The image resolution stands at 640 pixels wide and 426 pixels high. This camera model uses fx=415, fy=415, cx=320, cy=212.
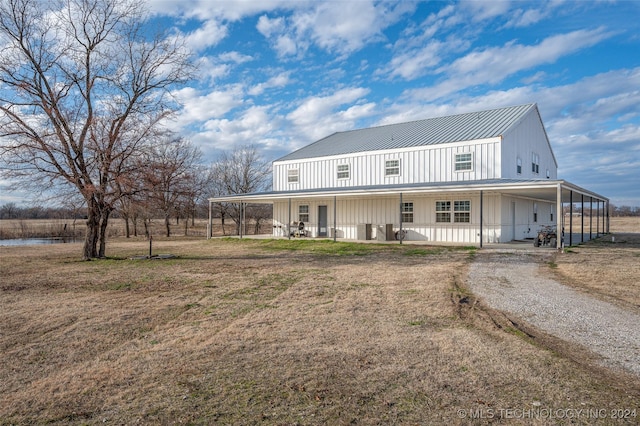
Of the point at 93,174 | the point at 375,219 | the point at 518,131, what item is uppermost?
the point at 518,131

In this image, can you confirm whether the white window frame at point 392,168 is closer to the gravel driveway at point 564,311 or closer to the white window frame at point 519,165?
the white window frame at point 519,165

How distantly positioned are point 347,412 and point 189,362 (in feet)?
6.94

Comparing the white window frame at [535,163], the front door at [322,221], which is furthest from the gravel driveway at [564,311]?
the white window frame at [535,163]

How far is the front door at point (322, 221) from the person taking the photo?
25.1 meters

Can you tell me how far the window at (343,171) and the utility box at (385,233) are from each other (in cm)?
501

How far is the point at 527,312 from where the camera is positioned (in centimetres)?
684

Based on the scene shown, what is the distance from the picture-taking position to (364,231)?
73.7 ft

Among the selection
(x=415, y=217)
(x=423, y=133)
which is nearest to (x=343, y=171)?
(x=423, y=133)

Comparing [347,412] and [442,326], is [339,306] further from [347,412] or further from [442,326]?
[347,412]

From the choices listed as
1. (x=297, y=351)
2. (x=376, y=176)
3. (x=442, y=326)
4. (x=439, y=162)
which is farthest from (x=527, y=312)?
(x=376, y=176)

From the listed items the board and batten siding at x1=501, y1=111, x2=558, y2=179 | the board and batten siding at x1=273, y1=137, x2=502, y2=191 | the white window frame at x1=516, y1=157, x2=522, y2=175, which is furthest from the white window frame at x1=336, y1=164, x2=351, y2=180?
the white window frame at x1=516, y1=157, x2=522, y2=175

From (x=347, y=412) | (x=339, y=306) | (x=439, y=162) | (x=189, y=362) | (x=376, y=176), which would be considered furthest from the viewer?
(x=376, y=176)

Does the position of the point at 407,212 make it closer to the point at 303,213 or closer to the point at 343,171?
the point at 343,171

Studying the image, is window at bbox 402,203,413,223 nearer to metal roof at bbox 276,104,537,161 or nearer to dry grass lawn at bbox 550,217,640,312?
metal roof at bbox 276,104,537,161
